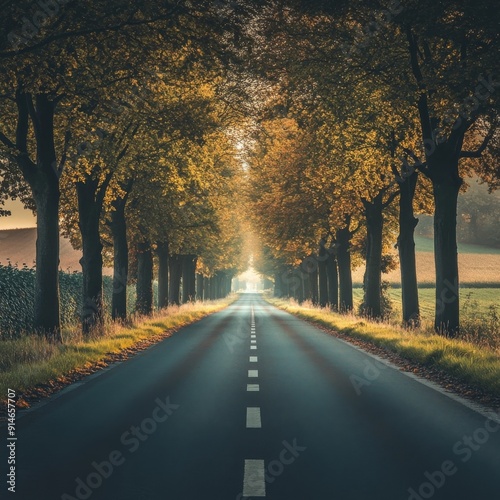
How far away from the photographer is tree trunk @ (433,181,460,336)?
17266 millimetres

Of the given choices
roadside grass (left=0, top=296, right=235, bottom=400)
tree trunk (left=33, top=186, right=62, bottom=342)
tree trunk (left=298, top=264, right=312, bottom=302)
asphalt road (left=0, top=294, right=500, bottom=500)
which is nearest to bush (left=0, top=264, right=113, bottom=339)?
roadside grass (left=0, top=296, right=235, bottom=400)

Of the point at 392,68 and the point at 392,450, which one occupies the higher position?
the point at 392,68

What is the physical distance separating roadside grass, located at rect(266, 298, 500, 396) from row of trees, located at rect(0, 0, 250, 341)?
7.00 metres

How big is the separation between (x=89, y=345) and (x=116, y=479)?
10.3 m

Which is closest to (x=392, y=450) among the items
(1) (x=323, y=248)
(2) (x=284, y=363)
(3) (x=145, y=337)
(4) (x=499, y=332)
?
(2) (x=284, y=363)

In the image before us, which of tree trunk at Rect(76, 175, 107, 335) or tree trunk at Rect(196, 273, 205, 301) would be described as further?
tree trunk at Rect(196, 273, 205, 301)

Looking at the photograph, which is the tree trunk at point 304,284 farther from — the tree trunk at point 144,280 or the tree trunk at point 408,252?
the tree trunk at point 408,252

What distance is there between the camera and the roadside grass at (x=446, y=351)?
10.8 m

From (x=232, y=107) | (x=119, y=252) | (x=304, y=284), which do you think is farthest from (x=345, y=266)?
(x=304, y=284)

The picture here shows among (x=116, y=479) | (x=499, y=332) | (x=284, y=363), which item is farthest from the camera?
(x=499, y=332)

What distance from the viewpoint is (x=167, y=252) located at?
117 ft

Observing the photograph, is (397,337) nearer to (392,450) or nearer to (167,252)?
(392,450)

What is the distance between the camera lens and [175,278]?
4303 cm

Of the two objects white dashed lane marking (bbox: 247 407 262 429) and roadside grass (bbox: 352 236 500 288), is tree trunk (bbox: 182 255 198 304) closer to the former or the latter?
roadside grass (bbox: 352 236 500 288)
